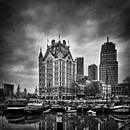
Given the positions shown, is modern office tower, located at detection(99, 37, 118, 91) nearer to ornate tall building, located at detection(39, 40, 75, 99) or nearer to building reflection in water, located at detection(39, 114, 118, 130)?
ornate tall building, located at detection(39, 40, 75, 99)

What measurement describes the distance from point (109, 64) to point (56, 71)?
3691cm

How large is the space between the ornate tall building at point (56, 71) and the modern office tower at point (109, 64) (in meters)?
29.1

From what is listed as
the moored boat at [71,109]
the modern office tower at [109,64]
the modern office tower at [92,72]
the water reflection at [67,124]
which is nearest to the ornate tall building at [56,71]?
the moored boat at [71,109]

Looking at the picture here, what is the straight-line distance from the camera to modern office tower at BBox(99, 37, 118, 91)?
7462 cm

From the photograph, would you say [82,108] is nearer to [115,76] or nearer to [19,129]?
[19,129]

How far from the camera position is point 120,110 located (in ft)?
57.3

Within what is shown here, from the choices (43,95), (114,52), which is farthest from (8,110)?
(114,52)

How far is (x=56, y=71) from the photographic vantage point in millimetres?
46281

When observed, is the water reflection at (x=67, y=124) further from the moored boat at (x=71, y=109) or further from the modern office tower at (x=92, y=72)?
the modern office tower at (x=92, y=72)

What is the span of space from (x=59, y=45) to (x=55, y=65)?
598 centimetres

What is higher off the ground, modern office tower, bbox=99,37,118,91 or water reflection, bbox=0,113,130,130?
modern office tower, bbox=99,37,118,91

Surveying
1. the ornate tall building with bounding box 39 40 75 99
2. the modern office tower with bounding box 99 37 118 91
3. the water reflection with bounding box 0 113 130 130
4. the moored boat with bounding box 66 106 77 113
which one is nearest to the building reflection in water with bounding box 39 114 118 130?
the water reflection with bounding box 0 113 130 130

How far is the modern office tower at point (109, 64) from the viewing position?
74625mm

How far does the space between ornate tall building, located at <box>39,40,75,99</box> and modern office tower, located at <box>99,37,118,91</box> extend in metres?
29.1
